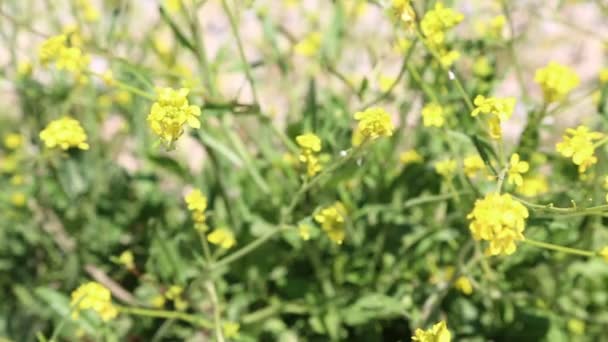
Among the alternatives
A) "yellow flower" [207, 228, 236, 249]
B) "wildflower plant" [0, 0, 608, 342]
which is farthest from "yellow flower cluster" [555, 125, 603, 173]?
"yellow flower" [207, 228, 236, 249]

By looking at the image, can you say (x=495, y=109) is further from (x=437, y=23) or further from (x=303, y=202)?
(x=303, y=202)

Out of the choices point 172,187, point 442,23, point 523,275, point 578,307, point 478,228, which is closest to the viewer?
point 478,228

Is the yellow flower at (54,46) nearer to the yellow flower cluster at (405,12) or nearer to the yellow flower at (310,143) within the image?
the yellow flower at (310,143)

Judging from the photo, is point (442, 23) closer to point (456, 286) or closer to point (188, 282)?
point (456, 286)

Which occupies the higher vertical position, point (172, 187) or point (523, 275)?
point (172, 187)

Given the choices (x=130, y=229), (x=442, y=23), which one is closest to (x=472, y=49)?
(x=442, y=23)

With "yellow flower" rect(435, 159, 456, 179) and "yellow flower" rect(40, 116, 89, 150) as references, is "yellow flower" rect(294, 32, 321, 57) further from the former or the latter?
"yellow flower" rect(40, 116, 89, 150)
